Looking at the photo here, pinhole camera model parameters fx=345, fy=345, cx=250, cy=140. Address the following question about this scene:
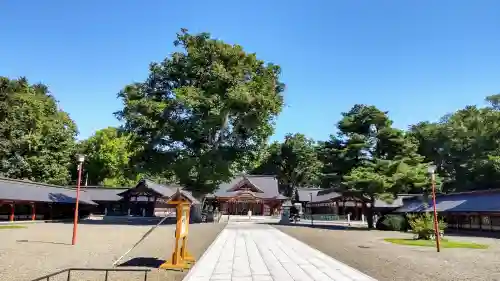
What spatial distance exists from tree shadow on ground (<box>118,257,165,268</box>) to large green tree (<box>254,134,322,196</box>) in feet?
220

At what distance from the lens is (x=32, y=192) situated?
36406mm

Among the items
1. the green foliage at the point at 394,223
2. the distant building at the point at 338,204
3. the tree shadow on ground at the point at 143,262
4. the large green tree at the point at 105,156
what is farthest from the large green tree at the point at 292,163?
the tree shadow on ground at the point at 143,262

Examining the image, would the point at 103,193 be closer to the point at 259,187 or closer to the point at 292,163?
the point at 259,187

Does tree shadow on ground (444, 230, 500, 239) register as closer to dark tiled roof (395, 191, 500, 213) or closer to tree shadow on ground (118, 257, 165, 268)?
dark tiled roof (395, 191, 500, 213)

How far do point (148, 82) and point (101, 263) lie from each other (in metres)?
30.6

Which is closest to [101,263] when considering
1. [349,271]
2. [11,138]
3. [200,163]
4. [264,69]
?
[349,271]

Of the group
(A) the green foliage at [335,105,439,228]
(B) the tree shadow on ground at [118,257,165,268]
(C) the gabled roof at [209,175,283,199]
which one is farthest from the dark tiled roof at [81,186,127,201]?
(B) the tree shadow on ground at [118,257,165,268]

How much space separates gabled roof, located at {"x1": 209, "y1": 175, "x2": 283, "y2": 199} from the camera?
211 ft

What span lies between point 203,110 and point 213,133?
4752mm

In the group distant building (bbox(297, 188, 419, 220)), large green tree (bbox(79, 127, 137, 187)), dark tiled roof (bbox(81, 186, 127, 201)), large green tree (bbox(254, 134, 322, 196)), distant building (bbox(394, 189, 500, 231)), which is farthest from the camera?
large green tree (bbox(254, 134, 322, 196))

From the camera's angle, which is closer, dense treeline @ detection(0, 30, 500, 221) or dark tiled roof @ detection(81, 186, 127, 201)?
dense treeline @ detection(0, 30, 500, 221)

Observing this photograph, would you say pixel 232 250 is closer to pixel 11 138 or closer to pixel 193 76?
pixel 193 76

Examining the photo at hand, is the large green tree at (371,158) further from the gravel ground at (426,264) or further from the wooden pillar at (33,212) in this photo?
the wooden pillar at (33,212)

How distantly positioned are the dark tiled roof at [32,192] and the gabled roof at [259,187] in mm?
26356
